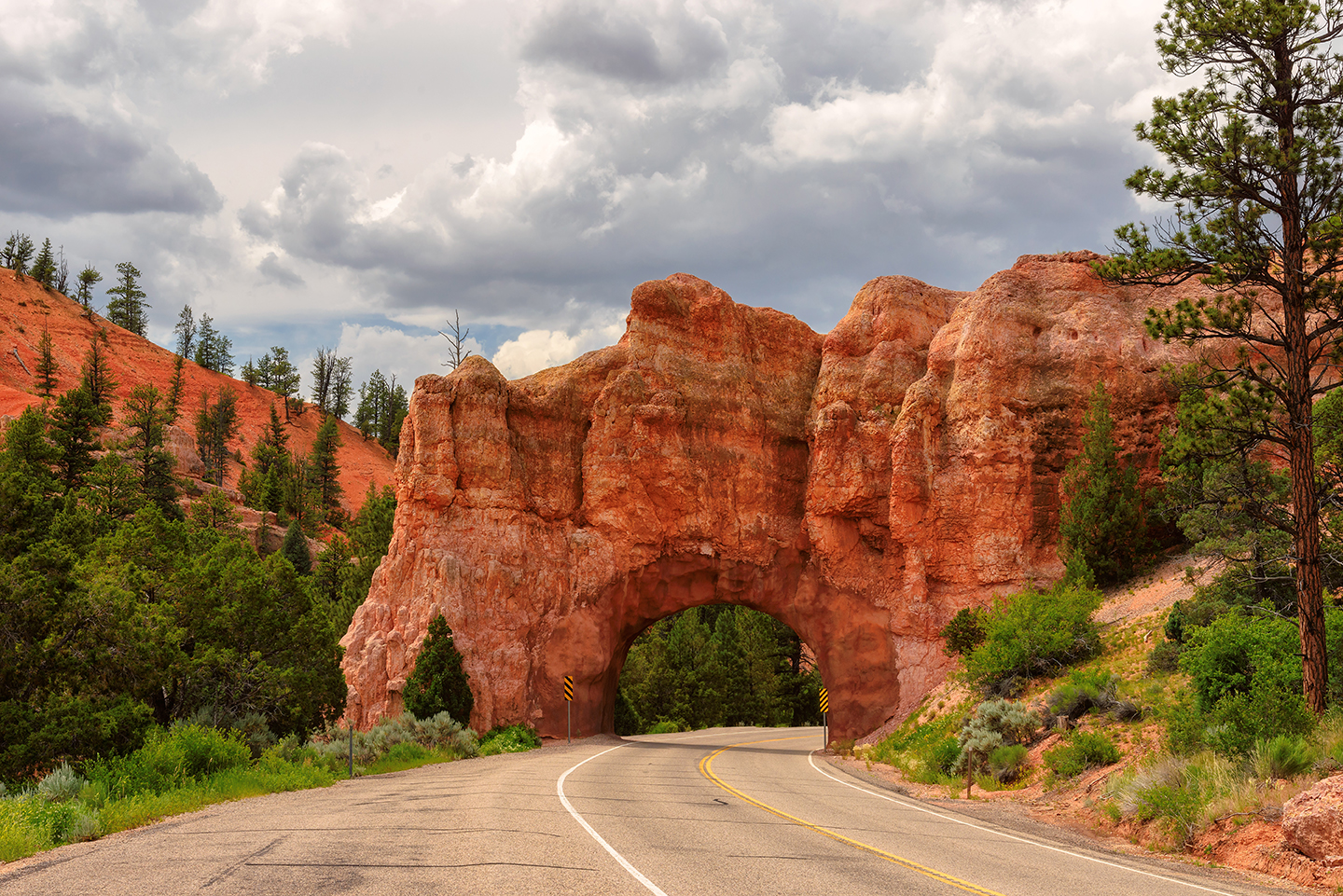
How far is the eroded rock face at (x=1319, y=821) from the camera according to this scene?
9836mm

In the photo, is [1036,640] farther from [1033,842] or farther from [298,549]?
[298,549]

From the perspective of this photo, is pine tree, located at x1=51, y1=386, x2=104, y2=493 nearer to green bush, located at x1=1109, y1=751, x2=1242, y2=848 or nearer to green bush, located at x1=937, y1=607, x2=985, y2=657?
green bush, located at x1=937, y1=607, x2=985, y2=657

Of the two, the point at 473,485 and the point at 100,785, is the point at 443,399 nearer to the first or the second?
the point at 473,485

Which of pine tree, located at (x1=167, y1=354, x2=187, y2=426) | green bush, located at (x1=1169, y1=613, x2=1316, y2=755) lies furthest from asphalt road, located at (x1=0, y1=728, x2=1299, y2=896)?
pine tree, located at (x1=167, y1=354, x2=187, y2=426)

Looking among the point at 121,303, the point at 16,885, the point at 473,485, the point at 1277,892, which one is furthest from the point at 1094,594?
the point at 121,303

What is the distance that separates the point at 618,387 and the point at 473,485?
7067 millimetres

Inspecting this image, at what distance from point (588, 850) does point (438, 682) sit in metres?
23.6

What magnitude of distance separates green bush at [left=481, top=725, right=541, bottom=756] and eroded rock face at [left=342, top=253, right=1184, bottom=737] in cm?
86

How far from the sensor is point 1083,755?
17172mm

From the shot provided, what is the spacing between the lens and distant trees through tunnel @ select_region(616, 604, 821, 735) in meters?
57.5

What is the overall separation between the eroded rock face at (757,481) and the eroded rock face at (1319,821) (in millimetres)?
21515

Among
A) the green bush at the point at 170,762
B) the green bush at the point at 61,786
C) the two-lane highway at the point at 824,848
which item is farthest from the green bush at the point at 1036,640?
the green bush at the point at 61,786

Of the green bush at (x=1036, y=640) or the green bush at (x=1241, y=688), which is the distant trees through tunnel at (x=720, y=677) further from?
the green bush at (x=1241, y=688)

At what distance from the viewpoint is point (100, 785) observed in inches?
→ 546
